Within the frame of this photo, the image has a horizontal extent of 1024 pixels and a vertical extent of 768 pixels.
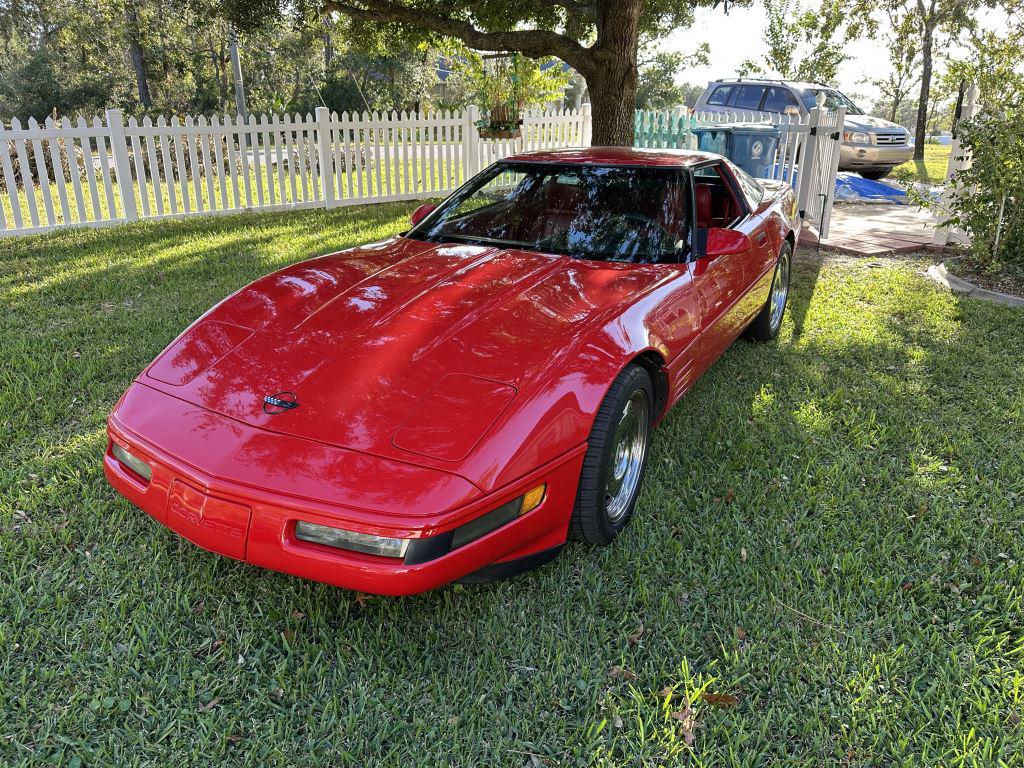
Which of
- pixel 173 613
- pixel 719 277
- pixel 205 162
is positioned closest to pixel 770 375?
pixel 719 277

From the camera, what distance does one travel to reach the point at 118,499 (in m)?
3.04

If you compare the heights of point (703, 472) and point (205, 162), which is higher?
point (205, 162)

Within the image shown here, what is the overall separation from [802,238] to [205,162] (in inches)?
290

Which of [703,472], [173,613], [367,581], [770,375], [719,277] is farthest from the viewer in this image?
[770,375]

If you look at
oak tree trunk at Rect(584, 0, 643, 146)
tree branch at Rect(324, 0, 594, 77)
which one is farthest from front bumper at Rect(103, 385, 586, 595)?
tree branch at Rect(324, 0, 594, 77)

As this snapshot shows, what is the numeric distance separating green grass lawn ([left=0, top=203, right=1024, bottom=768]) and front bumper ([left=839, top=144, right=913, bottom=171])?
→ 1142 centimetres

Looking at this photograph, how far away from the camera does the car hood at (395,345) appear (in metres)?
2.24

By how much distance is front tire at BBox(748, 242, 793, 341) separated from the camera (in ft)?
15.9

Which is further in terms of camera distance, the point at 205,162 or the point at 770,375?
the point at 205,162

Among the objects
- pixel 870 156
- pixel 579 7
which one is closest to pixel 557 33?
pixel 579 7

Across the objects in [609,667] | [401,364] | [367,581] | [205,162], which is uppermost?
[205,162]

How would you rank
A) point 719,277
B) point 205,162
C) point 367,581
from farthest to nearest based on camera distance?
point 205,162 → point 719,277 → point 367,581

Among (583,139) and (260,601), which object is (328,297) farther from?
(583,139)

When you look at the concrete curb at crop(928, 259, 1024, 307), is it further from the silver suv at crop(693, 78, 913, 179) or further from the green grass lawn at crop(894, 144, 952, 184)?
the green grass lawn at crop(894, 144, 952, 184)
